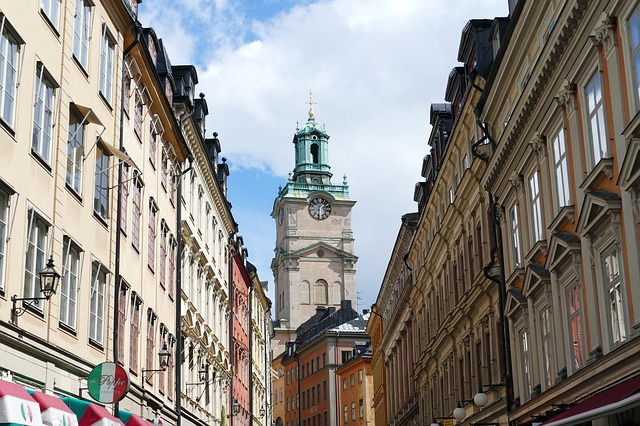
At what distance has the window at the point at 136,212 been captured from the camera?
2747cm

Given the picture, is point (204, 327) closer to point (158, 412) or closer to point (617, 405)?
point (158, 412)

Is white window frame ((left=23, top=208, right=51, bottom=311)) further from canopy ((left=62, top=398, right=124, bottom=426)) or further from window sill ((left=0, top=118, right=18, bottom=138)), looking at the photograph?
canopy ((left=62, top=398, right=124, bottom=426))

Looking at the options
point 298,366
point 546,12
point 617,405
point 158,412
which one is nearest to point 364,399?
point 298,366

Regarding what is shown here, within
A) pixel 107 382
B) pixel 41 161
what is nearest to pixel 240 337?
pixel 107 382

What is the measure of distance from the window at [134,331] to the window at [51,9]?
8916 mm

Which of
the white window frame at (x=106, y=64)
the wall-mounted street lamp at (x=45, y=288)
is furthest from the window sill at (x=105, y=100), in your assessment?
the wall-mounted street lamp at (x=45, y=288)

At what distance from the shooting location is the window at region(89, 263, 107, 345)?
903 inches

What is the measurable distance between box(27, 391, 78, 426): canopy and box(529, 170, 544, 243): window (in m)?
12.5

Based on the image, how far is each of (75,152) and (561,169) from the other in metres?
10.3

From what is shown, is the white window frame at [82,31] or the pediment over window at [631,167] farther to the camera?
the white window frame at [82,31]

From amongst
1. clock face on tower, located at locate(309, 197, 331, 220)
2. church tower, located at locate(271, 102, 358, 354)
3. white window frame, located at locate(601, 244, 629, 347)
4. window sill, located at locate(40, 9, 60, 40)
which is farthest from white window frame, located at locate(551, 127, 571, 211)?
clock face on tower, located at locate(309, 197, 331, 220)

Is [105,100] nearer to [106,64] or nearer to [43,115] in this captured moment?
[106,64]

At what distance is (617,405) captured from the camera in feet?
48.8

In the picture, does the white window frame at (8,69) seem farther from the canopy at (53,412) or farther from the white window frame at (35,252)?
the canopy at (53,412)
